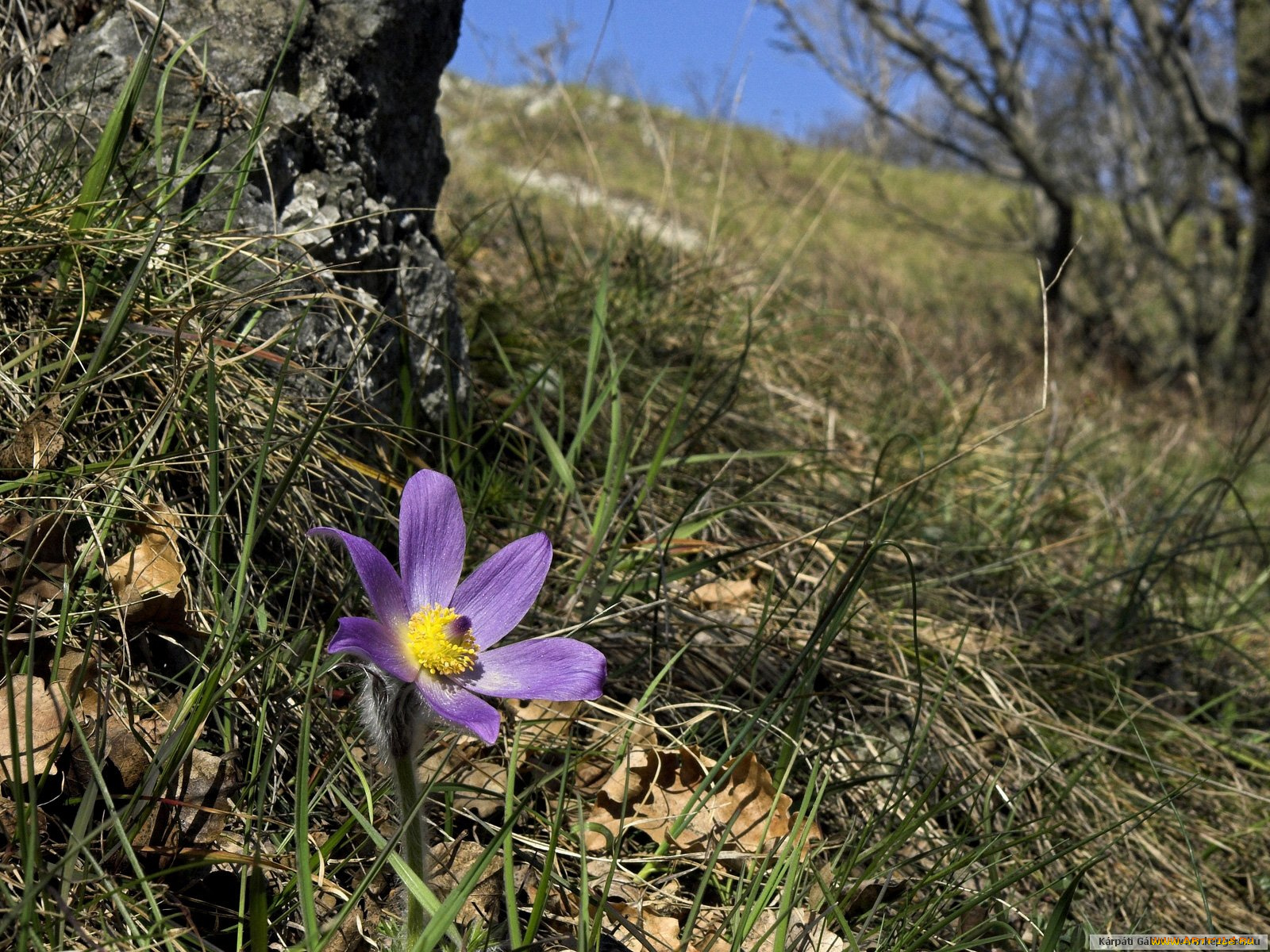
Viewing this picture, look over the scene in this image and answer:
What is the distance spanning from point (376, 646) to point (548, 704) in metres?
0.68

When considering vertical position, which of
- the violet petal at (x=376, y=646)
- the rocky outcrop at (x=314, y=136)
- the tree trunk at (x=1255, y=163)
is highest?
the tree trunk at (x=1255, y=163)

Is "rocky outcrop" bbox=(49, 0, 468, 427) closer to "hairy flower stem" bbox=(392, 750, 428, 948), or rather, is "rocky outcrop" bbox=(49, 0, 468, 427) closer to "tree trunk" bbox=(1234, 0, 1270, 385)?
"hairy flower stem" bbox=(392, 750, 428, 948)

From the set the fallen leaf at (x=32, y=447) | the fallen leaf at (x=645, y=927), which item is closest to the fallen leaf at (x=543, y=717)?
the fallen leaf at (x=645, y=927)

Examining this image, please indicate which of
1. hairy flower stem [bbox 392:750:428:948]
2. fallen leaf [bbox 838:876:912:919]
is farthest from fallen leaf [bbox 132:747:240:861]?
fallen leaf [bbox 838:876:912:919]

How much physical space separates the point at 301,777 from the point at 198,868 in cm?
28

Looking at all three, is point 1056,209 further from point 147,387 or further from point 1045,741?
point 147,387

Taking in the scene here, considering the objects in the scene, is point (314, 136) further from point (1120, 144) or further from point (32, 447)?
point (1120, 144)

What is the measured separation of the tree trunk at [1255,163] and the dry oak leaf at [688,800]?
6065 mm

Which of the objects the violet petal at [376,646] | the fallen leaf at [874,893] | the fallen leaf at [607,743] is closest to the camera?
the violet petal at [376,646]

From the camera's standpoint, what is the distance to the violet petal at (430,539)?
112 centimetres

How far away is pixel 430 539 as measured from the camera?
1151 millimetres

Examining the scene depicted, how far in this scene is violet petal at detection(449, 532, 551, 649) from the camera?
3.85 ft

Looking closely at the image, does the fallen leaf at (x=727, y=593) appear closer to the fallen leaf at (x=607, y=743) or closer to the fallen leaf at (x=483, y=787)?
the fallen leaf at (x=607, y=743)

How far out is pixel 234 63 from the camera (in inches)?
73.0
